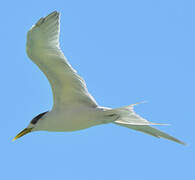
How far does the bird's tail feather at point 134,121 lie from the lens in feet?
35.6

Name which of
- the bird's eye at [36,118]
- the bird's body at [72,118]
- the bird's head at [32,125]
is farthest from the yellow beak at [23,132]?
the bird's body at [72,118]

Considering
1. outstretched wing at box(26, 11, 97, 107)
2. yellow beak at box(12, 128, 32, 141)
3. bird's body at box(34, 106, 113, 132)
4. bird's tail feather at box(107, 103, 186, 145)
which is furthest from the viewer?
yellow beak at box(12, 128, 32, 141)

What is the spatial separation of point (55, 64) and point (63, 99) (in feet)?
2.45

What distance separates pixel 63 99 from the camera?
11.4m

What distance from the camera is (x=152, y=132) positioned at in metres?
11.5

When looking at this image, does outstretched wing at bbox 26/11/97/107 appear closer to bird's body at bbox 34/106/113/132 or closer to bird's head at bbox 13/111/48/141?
bird's body at bbox 34/106/113/132

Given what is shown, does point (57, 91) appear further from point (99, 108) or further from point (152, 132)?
point (152, 132)

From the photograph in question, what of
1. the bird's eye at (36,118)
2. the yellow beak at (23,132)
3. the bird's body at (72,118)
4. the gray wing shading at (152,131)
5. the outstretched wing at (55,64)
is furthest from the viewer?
the yellow beak at (23,132)

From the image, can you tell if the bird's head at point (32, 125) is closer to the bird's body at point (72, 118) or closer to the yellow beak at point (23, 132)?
the yellow beak at point (23, 132)

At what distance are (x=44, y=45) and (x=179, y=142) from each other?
8.89 ft

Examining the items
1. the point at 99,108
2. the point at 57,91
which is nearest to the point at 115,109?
the point at 99,108

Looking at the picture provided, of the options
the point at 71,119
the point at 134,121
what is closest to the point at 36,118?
the point at 71,119

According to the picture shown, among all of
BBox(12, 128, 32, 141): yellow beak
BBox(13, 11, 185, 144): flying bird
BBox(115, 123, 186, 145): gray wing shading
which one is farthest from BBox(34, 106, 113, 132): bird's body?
BBox(115, 123, 186, 145): gray wing shading

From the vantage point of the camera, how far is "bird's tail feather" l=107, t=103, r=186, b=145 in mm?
10844
